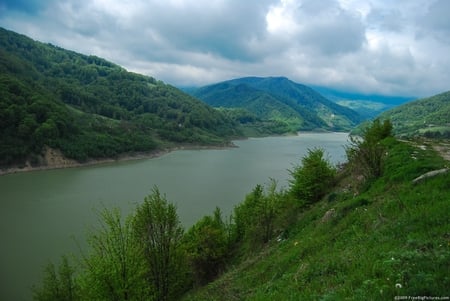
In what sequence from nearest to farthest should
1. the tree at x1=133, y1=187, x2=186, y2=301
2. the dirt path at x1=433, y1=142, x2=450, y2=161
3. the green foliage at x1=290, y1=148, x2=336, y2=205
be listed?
the tree at x1=133, y1=187, x2=186, y2=301 < the dirt path at x1=433, y1=142, x2=450, y2=161 < the green foliage at x1=290, y1=148, x2=336, y2=205

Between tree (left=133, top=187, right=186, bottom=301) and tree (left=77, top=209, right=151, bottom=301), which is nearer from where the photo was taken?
tree (left=77, top=209, right=151, bottom=301)

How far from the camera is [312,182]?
78.2 ft

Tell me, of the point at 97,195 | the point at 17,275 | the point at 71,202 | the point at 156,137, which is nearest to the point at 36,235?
the point at 17,275

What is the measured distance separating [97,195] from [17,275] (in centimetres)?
2840

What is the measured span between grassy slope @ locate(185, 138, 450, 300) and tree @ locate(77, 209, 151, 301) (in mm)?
3960

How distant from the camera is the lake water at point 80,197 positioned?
28.6 m

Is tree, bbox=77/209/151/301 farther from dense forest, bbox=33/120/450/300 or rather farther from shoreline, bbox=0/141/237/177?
shoreline, bbox=0/141/237/177

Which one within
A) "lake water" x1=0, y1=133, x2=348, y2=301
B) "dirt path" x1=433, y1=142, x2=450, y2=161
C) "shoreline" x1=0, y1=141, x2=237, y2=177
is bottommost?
"lake water" x1=0, y1=133, x2=348, y2=301

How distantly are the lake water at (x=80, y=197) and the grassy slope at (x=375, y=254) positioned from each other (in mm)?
13932

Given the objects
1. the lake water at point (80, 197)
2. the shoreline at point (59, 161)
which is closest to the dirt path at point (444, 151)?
the lake water at point (80, 197)

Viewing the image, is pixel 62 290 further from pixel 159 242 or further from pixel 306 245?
pixel 306 245

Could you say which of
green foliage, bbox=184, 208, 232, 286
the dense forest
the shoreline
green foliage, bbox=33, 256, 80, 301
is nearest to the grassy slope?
the dense forest

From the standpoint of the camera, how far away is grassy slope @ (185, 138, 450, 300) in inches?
229

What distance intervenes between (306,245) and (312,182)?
12.3 m
